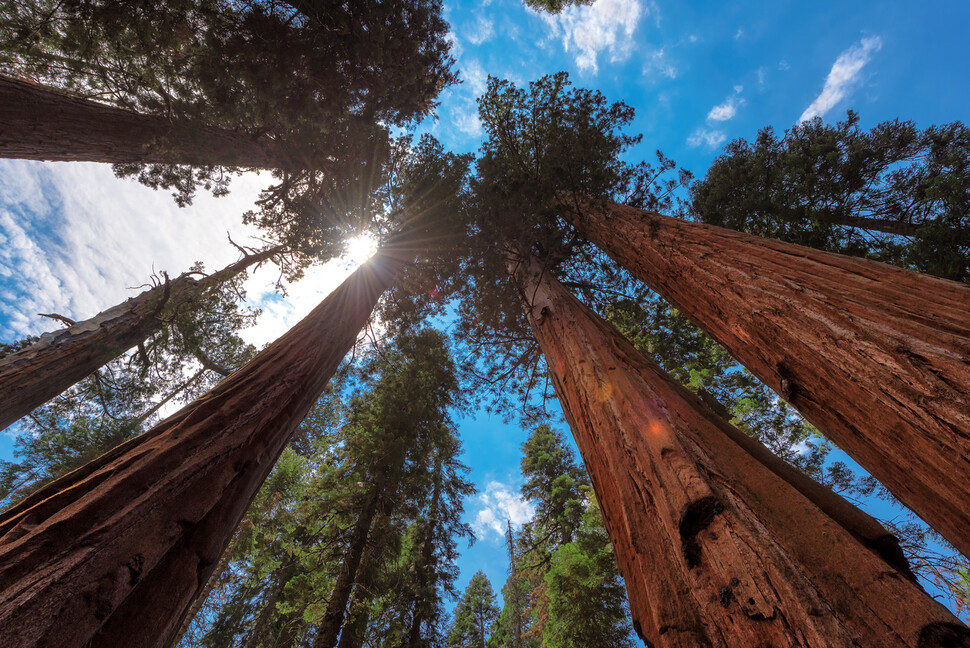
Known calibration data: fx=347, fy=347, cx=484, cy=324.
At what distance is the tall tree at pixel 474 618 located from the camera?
19.9m

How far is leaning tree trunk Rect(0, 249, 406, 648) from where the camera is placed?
3.91 ft

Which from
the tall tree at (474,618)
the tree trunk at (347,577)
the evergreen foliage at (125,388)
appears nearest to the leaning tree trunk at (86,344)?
the evergreen foliage at (125,388)

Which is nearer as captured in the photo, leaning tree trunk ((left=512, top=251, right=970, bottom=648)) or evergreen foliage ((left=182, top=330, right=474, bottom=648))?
leaning tree trunk ((left=512, top=251, right=970, bottom=648))

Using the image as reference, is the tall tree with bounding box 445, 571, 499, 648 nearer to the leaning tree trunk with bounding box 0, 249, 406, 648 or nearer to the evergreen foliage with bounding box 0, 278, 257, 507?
the evergreen foliage with bounding box 0, 278, 257, 507

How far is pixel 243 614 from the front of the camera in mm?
10805

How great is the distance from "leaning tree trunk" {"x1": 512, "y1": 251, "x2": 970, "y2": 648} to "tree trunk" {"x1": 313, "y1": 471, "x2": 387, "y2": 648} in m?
5.44

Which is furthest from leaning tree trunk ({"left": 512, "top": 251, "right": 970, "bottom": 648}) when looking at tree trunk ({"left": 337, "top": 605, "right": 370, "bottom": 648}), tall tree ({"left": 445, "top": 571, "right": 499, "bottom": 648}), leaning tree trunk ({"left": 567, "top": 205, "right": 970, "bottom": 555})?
tall tree ({"left": 445, "top": 571, "right": 499, "bottom": 648})

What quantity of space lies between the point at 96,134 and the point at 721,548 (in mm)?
7989

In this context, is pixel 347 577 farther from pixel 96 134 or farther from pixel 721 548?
pixel 96 134

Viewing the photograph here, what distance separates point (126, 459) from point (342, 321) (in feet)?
9.98

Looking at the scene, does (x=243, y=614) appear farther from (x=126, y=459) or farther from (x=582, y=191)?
(x=582, y=191)

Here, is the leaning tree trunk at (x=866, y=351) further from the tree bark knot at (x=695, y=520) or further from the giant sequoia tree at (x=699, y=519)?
the tree bark knot at (x=695, y=520)

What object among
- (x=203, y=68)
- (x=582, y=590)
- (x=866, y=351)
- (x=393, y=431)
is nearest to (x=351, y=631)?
(x=393, y=431)

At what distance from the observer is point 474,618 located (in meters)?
21.1
